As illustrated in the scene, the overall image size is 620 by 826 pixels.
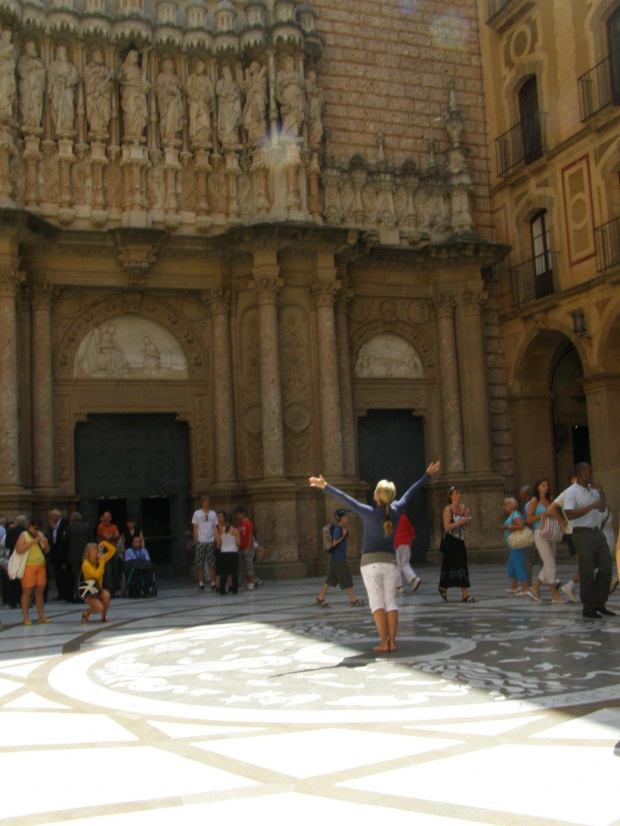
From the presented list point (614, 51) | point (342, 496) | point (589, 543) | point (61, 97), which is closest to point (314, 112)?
point (61, 97)

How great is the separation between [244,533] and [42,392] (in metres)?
5.26

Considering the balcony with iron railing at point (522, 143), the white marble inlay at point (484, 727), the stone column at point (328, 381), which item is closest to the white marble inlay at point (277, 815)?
the white marble inlay at point (484, 727)

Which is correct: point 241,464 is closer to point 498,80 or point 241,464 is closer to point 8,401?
point 8,401

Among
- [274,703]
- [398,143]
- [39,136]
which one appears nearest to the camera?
[274,703]

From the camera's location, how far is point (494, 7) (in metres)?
23.1

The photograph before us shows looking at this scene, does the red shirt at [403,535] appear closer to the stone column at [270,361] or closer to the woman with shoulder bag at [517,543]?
the woman with shoulder bag at [517,543]

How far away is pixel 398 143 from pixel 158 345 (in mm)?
7664

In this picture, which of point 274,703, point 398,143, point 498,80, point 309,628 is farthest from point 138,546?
point 498,80

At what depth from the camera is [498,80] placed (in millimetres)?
23016

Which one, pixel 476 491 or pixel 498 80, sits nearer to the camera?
pixel 476 491

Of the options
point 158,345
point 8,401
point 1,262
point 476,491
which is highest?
point 1,262

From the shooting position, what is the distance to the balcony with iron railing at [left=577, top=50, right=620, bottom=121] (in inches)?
753

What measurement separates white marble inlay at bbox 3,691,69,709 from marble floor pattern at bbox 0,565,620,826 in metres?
0.02

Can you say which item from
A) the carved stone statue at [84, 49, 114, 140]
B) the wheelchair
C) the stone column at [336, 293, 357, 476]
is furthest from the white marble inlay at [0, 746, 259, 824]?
the carved stone statue at [84, 49, 114, 140]
